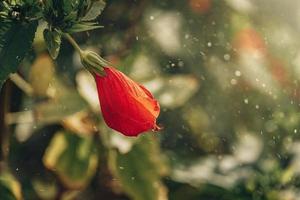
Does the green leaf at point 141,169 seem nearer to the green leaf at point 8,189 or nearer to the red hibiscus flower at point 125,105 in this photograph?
the green leaf at point 8,189

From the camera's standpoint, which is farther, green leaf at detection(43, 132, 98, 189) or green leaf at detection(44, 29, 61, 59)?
A: green leaf at detection(43, 132, 98, 189)

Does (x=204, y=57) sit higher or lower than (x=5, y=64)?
lower

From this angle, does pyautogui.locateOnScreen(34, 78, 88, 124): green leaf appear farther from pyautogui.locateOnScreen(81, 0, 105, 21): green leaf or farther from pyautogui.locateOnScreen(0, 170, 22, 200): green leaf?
pyautogui.locateOnScreen(81, 0, 105, 21): green leaf

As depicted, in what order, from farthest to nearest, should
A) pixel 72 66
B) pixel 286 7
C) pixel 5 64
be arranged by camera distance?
pixel 286 7
pixel 72 66
pixel 5 64

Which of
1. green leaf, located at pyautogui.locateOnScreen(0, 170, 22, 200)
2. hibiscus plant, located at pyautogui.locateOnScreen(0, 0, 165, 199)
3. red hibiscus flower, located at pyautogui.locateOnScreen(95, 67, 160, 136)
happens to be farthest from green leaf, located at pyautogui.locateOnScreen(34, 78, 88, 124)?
red hibiscus flower, located at pyautogui.locateOnScreen(95, 67, 160, 136)

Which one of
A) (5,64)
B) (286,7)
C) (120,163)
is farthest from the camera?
(286,7)

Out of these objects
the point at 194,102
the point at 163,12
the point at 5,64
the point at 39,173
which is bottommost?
the point at 39,173

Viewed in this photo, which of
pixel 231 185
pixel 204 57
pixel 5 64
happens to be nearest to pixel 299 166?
pixel 231 185

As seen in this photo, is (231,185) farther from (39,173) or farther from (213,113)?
(39,173)
